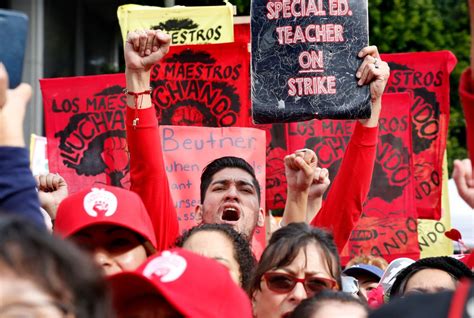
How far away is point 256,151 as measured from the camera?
6809 mm

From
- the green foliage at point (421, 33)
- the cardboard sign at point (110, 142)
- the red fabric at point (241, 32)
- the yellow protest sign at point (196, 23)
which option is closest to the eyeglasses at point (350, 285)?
the cardboard sign at point (110, 142)

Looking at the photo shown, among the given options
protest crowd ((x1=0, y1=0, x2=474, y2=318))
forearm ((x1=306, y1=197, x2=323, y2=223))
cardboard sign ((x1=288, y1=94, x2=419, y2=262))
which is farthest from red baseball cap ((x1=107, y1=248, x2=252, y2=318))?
cardboard sign ((x1=288, y1=94, x2=419, y2=262))

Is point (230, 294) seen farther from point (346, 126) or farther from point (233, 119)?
point (346, 126)

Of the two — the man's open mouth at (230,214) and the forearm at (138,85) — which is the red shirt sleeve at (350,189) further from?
the forearm at (138,85)

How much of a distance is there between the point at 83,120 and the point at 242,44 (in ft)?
3.59

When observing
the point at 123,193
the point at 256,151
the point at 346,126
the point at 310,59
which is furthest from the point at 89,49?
the point at 123,193

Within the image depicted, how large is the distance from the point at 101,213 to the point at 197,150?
3073 mm

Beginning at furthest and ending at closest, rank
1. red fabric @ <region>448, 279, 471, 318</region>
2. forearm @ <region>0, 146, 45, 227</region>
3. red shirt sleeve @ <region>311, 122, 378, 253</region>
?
red shirt sleeve @ <region>311, 122, 378, 253</region> → forearm @ <region>0, 146, 45, 227</region> → red fabric @ <region>448, 279, 471, 318</region>

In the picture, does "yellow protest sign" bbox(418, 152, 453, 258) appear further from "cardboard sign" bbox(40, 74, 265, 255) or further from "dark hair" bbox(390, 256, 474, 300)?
"dark hair" bbox(390, 256, 474, 300)

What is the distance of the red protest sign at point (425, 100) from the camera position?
815 centimetres

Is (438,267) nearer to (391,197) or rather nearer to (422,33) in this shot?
(391,197)

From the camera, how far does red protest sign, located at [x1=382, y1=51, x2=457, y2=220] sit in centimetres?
815

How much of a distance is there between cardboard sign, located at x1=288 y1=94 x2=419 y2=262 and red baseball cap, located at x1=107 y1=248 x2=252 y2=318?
16.5 feet

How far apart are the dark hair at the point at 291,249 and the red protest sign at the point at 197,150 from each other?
2.70 m
